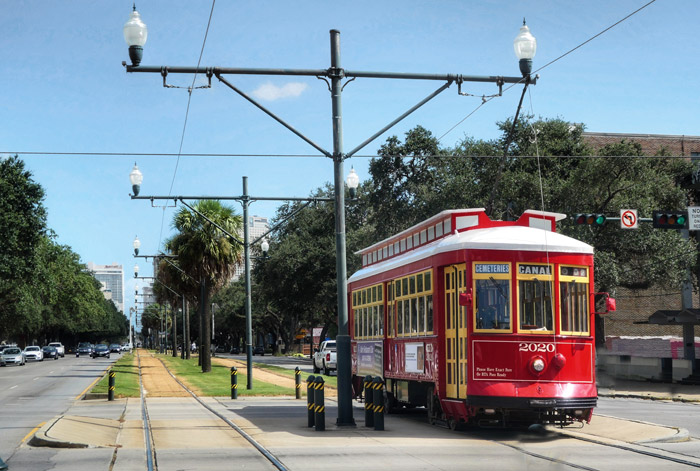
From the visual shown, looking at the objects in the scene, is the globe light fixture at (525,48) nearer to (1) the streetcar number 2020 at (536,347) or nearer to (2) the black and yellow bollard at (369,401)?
(1) the streetcar number 2020 at (536,347)

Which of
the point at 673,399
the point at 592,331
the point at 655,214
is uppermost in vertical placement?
the point at 655,214

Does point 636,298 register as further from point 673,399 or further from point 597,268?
point 673,399

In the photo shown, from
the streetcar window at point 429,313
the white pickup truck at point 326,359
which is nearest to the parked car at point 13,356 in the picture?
the white pickup truck at point 326,359

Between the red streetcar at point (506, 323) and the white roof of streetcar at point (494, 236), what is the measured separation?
0.02m

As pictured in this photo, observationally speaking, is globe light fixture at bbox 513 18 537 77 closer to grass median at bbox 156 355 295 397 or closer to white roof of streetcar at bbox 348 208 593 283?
white roof of streetcar at bbox 348 208 593 283

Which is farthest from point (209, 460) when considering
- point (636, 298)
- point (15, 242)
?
point (636, 298)

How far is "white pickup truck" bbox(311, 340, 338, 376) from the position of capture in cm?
4644

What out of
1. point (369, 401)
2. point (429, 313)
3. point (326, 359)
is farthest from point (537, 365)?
point (326, 359)

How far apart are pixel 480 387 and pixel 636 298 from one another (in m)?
48.1

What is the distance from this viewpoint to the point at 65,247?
362 ft

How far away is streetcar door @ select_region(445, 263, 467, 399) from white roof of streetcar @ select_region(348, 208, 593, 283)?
0.51 metres

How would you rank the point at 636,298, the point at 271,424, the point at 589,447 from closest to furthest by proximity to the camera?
the point at 589,447 → the point at 271,424 → the point at 636,298

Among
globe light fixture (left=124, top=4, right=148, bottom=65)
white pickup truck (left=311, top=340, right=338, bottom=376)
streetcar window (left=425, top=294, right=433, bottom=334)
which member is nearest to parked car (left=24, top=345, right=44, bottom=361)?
white pickup truck (left=311, top=340, right=338, bottom=376)

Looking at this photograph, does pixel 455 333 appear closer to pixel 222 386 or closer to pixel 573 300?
pixel 573 300
